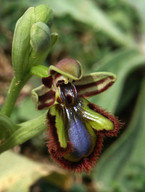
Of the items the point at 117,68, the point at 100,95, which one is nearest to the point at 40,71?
the point at 100,95

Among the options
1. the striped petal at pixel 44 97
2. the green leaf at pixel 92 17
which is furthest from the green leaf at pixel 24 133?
the green leaf at pixel 92 17

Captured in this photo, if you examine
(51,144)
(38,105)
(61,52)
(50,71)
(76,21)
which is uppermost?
(50,71)

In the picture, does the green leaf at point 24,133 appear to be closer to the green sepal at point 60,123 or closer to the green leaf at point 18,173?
the green sepal at point 60,123

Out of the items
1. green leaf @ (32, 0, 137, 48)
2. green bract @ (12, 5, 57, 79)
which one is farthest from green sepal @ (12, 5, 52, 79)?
green leaf @ (32, 0, 137, 48)

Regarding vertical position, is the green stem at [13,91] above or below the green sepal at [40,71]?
below

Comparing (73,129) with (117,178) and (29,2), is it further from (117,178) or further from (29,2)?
(29,2)

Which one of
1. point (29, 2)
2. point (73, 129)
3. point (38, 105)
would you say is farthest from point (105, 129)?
point (29, 2)
